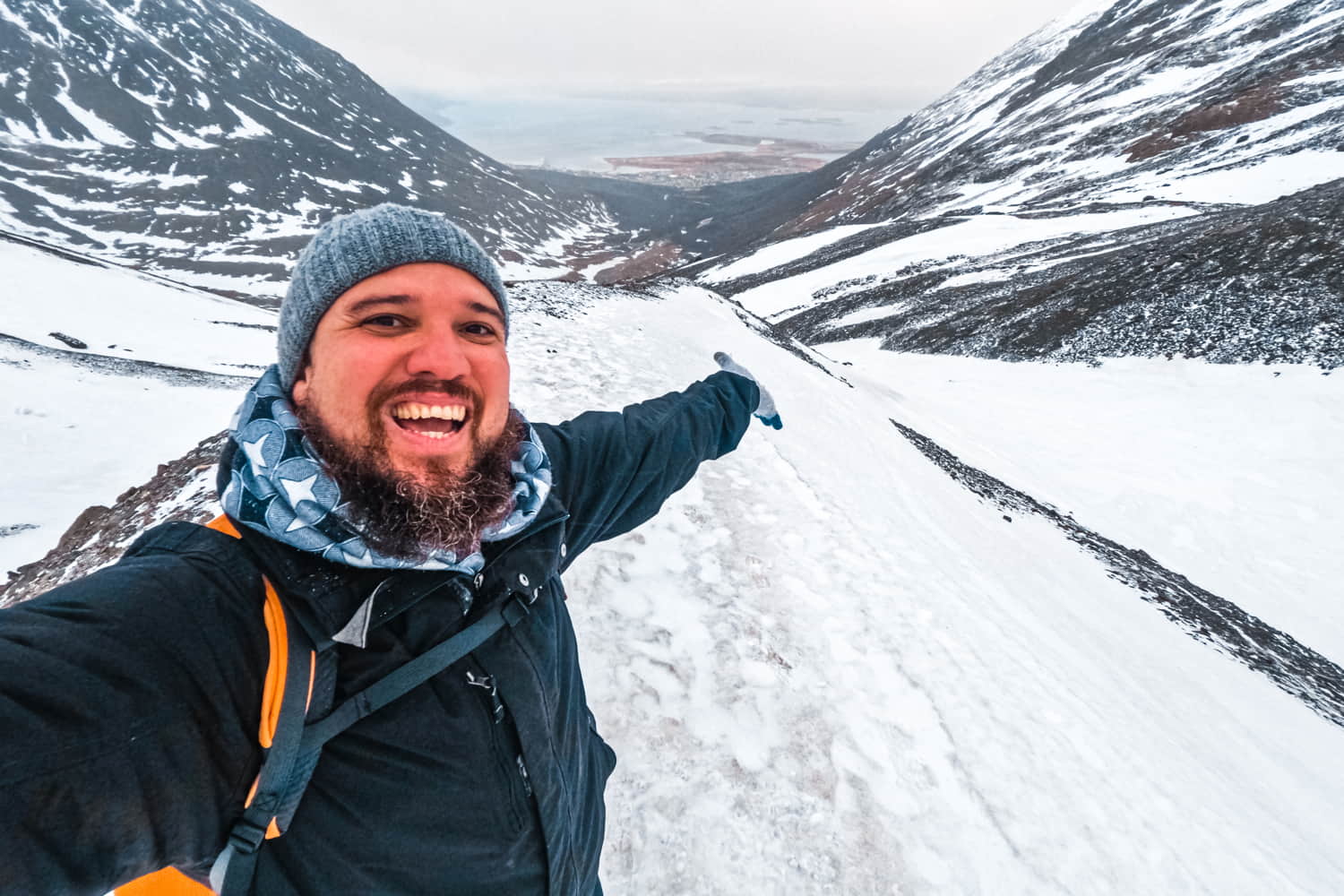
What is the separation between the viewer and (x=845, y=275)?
3953 cm

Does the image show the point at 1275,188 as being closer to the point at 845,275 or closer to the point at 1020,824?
the point at 845,275

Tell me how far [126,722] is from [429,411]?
966 mm

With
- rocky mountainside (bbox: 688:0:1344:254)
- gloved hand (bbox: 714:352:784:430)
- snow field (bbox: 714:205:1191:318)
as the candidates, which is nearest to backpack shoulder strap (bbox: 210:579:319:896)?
gloved hand (bbox: 714:352:784:430)

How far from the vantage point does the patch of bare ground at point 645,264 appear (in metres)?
105

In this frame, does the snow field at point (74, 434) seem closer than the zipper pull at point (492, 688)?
No

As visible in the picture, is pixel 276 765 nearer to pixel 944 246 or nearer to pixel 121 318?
pixel 121 318

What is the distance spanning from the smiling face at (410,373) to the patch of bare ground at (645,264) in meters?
100

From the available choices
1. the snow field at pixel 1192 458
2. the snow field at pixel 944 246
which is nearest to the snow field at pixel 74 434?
the snow field at pixel 1192 458

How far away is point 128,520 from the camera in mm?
5668

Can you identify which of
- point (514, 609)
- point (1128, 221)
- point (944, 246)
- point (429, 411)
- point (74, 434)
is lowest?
point (74, 434)

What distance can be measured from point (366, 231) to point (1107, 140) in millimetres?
71724

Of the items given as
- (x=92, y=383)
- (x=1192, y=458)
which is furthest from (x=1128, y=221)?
(x=92, y=383)

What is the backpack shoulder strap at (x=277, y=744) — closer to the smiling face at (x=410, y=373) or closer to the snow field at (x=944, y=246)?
the smiling face at (x=410, y=373)

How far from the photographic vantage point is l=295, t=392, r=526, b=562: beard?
151 cm
